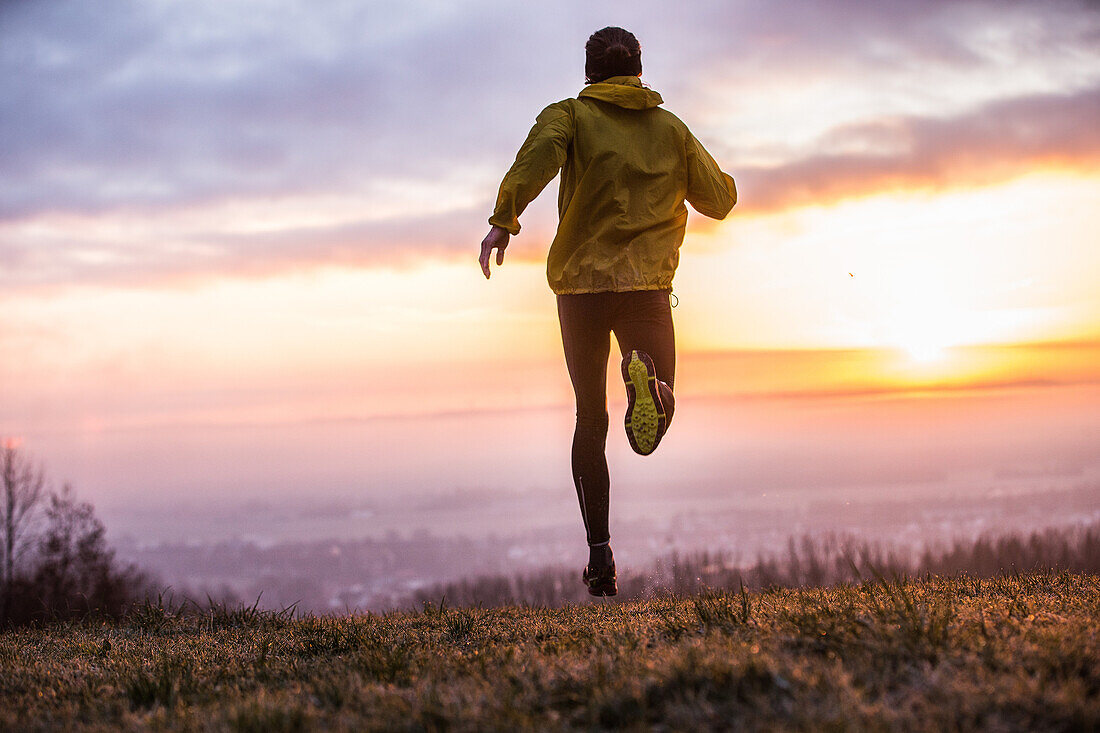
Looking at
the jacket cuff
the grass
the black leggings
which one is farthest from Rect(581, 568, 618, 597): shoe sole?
the jacket cuff

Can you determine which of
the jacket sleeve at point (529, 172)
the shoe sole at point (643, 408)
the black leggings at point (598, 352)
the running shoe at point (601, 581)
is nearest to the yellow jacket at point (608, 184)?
the jacket sleeve at point (529, 172)

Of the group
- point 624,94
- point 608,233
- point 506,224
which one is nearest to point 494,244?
point 506,224

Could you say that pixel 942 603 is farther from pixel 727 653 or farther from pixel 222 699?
pixel 222 699

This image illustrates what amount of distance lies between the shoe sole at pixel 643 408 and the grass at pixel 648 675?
114cm

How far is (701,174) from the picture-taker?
5500 mm

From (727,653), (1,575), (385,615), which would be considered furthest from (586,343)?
(1,575)

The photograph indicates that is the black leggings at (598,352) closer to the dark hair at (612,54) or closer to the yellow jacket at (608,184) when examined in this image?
the yellow jacket at (608,184)

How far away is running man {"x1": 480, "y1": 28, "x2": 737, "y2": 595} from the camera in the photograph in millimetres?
5035

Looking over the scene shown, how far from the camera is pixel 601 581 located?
5.32 metres

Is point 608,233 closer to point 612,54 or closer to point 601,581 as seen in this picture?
point 612,54

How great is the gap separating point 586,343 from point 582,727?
328 centimetres

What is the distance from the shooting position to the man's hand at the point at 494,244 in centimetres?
497

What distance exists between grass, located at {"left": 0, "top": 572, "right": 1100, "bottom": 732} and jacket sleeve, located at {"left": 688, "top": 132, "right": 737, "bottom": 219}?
2.61m

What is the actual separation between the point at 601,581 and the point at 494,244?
2.13 metres
